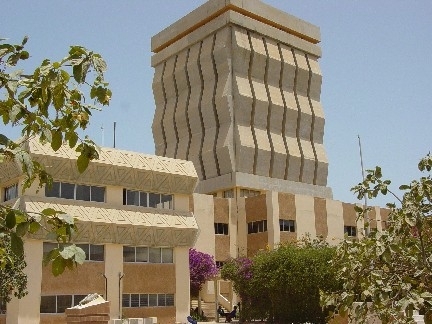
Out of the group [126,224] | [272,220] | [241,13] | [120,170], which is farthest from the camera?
[241,13]

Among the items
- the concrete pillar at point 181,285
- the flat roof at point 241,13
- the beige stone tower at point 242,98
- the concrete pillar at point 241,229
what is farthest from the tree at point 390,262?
the flat roof at point 241,13

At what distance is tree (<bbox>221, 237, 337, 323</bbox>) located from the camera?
3838cm

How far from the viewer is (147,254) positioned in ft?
136

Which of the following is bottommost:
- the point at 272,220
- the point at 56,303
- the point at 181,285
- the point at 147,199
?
the point at 56,303

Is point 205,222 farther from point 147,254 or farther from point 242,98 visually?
point 242,98

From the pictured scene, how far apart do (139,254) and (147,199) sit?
3892mm

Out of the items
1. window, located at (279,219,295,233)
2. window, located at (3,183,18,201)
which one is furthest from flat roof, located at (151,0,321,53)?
window, located at (3,183,18,201)

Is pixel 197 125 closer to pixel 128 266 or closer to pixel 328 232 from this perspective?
pixel 328 232

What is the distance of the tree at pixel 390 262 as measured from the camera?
8.65 m

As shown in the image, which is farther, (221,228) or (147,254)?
(221,228)

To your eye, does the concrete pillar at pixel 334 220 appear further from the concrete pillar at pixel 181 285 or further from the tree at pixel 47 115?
the tree at pixel 47 115

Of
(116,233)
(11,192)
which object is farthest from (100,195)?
(11,192)

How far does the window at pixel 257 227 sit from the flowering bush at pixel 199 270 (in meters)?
11.3

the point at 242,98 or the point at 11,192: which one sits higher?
the point at 242,98
